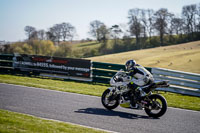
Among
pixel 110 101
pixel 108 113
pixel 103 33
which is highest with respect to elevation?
pixel 103 33

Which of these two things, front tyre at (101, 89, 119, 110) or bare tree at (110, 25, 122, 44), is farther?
bare tree at (110, 25, 122, 44)

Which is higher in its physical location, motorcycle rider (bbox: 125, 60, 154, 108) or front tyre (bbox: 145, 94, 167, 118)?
motorcycle rider (bbox: 125, 60, 154, 108)

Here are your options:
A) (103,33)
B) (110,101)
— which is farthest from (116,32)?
(110,101)

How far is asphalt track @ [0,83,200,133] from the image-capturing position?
20.3 feet

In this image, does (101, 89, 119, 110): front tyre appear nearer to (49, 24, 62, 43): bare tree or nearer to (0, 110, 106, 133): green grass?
(0, 110, 106, 133): green grass

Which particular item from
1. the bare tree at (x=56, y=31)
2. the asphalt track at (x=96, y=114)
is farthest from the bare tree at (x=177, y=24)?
the asphalt track at (x=96, y=114)

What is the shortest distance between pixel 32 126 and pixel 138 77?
147 inches

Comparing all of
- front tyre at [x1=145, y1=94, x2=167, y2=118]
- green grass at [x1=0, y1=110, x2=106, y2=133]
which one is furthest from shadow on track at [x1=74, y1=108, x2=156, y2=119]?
green grass at [x1=0, y1=110, x2=106, y2=133]

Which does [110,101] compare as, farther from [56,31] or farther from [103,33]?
[56,31]

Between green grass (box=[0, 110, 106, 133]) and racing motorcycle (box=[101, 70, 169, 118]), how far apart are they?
7.81 feet

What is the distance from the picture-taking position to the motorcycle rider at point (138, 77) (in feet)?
24.5

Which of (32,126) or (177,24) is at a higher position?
(177,24)

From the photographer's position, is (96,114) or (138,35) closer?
(96,114)

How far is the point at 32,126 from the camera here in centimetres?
541
